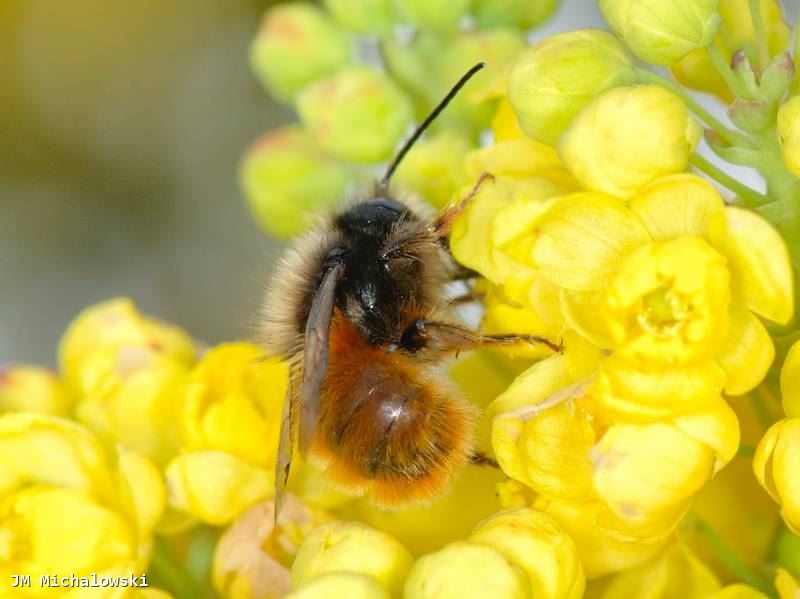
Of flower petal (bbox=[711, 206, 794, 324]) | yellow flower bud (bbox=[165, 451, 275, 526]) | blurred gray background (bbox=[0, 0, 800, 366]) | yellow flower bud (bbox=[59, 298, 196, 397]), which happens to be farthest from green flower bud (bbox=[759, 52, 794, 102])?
blurred gray background (bbox=[0, 0, 800, 366])

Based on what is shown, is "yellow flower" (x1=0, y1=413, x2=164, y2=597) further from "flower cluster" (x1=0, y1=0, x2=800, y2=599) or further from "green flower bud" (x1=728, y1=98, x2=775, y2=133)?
"green flower bud" (x1=728, y1=98, x2=775, y2=133)

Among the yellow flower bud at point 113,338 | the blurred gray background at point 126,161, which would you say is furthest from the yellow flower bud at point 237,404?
the blurred gray background at point 126,161

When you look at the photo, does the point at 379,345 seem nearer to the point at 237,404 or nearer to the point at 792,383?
the point at 237,404

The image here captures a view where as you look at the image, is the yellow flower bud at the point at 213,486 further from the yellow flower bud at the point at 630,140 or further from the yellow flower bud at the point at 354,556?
the yellow flower bud at the point at 630,140

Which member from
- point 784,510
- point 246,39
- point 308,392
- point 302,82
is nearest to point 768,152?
point 784,510

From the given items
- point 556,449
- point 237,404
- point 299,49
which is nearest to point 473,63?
point 299,49

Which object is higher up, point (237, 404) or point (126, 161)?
point (237, 404)
